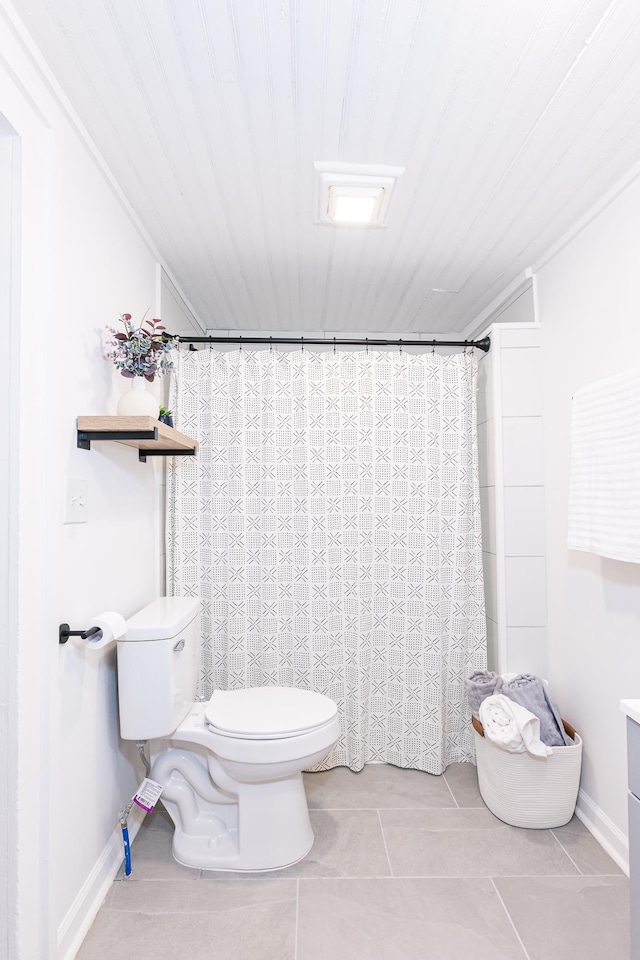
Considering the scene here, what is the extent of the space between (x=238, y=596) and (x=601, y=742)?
153 centimetres

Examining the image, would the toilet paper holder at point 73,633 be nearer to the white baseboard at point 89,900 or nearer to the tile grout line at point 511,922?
the white baseboard at point 89,900

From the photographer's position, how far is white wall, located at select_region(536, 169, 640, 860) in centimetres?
178

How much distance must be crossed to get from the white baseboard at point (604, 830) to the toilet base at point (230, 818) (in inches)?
40.3

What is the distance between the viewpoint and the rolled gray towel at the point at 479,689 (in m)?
2.25

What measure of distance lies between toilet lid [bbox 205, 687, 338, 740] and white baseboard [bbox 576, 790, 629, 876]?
1020 mm

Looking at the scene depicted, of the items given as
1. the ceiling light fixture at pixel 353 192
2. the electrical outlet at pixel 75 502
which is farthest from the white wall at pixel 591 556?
the electrical outlet at pixel 75 502

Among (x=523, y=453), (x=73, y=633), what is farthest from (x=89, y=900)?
(x=523, y=453)

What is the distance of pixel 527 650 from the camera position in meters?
2.38

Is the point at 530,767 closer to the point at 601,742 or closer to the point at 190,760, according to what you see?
the point at 601,742

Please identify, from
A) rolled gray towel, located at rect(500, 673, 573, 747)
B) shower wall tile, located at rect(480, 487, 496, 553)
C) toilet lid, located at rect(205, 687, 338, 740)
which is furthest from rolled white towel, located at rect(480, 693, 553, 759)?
shower wall tile, located at rect(480, 487, 496, 553)

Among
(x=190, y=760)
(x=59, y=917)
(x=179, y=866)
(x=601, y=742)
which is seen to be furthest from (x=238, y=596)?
(x=601, y=742)

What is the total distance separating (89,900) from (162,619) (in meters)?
0.80

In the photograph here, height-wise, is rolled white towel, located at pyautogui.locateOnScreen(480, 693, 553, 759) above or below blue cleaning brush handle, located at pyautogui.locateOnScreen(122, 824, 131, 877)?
above

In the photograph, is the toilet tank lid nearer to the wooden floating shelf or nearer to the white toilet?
the white toilet
